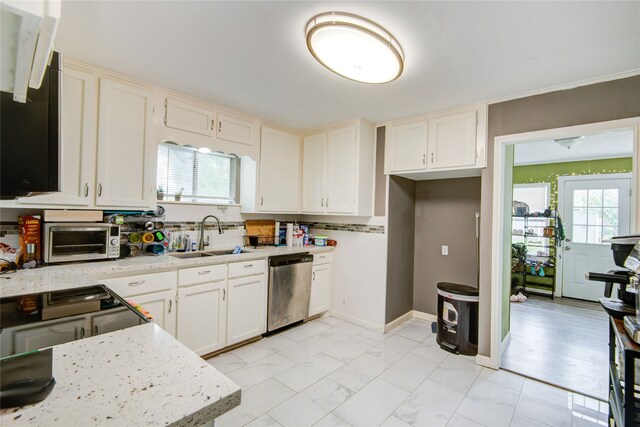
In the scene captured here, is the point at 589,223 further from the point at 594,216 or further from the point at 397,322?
the point at 397,322

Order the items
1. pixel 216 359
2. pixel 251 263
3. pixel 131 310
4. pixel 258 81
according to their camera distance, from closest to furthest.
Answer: pixel 131 310 < pixel 258 81 < pixel 216 359 < pixel 251 263

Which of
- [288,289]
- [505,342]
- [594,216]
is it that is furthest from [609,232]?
[288,289]

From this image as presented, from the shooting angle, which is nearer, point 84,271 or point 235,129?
point 84,271

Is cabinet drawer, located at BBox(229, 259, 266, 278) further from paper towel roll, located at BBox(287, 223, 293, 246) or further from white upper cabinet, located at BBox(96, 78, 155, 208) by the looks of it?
white upper cabinet, located at BBox(96, 78, 155, 208)

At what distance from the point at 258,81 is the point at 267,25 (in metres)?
0.75

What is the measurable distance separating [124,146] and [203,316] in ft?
5.16

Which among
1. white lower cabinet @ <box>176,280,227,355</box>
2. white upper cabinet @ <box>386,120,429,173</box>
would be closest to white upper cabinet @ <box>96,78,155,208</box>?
white lower cabinet @ <box>176,280,227,355</box>

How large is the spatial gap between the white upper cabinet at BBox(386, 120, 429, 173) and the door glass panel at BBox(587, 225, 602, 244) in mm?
3901

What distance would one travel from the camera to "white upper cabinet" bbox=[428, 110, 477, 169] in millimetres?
2795

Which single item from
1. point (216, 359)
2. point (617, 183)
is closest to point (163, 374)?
point (216, 359)

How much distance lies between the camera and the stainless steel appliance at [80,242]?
6.77 feet

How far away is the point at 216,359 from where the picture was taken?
106 inches

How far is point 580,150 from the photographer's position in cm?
443

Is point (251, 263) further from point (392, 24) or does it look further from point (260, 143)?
point (392, 24)
